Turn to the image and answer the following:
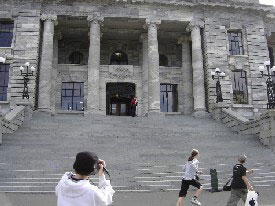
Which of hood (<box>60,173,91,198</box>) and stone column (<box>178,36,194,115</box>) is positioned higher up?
stone column (<box>178,36,194,115</box>)

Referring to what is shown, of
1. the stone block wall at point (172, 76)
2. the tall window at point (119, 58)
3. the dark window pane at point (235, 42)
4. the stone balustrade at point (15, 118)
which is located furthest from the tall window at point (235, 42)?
the stone balustrade at point (15, 118)

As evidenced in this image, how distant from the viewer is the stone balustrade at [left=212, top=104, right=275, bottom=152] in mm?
17781

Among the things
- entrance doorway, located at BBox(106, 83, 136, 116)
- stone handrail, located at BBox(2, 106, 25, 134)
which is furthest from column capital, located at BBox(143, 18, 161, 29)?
stone handrail, located at BBox(2, 106, 25, 134)

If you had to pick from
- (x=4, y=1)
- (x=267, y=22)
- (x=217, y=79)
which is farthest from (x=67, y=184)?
(x=267, y=22)

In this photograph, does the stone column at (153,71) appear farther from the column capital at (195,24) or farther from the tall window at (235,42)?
the tall window at (235,42)

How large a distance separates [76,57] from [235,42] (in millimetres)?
14746

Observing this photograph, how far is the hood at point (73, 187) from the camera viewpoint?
10.8 ft

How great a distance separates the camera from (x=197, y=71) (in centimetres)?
2773

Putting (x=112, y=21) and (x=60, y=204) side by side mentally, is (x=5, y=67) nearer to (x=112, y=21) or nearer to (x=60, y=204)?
(x=112, y=21)

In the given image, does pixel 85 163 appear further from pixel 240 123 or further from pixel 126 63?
pixel 126 63

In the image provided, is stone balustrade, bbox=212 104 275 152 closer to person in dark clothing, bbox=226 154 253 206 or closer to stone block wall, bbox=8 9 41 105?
person in dark clothing, bbox=226 154 253 206

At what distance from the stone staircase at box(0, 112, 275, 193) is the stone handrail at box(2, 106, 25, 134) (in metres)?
0.48

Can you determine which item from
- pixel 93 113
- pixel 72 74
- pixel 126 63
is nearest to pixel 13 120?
pixel 93 113

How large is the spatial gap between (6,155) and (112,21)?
56.2 ft
